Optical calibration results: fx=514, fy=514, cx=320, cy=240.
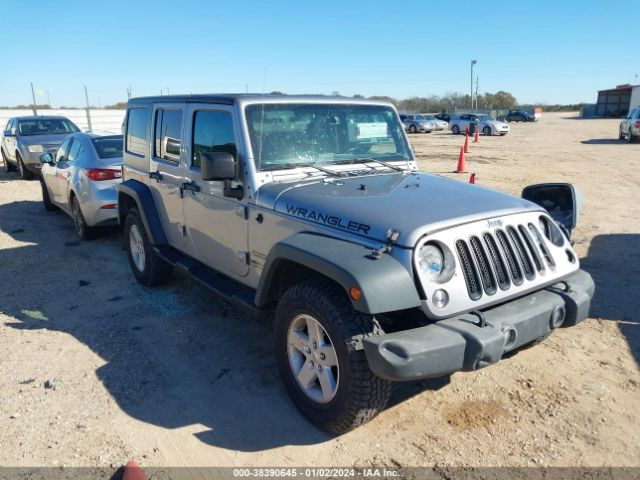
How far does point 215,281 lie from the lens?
172 inches

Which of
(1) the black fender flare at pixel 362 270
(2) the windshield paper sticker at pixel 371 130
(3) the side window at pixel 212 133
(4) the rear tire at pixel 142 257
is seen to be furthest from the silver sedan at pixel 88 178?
(1) the black fender flare at pixel 362 270

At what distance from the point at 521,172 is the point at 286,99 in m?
12.0

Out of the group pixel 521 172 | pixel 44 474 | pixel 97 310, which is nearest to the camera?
pixel 44 474

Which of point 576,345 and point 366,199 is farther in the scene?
point 576,345

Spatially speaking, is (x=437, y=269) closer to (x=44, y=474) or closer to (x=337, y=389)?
(x=337, y=389)

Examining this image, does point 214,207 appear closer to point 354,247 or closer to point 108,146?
point 354,247

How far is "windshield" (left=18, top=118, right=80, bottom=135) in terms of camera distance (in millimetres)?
14312

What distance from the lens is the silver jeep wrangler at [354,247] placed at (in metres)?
2.77

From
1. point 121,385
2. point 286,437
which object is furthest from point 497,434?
point 121,385

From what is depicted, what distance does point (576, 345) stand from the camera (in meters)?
4.23

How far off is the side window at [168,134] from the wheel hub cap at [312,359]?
7.64 ft

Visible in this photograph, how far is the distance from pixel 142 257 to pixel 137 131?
1411 millimetres

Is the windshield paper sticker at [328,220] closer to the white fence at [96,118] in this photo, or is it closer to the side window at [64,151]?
the side window at [64,151]

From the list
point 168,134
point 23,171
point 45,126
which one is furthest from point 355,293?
point 45,126
